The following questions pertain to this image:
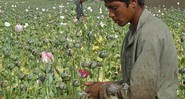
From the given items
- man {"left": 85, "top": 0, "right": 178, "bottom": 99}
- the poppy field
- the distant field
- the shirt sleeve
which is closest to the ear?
man {"left": 85, "top": 0, "right": 178, "bottom": 99}

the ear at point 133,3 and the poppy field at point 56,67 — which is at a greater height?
the ear at point 133,3

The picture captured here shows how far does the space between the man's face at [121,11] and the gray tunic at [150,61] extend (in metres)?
0.06

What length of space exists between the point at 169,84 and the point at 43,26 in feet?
20.9

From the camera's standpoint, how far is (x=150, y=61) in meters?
2.41

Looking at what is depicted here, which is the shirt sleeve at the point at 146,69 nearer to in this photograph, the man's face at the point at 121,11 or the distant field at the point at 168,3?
the man's face at the point at 121,11

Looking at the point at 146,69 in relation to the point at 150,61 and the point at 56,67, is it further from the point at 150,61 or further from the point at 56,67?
the point at 56,67

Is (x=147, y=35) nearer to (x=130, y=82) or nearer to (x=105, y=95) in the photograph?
(x=130, y=82)

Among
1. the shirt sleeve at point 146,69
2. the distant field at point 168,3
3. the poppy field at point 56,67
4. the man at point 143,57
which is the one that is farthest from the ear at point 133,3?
the distant field at point 168,3

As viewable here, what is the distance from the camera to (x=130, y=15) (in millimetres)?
2549

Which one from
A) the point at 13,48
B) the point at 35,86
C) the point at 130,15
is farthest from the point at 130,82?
the point at 13,48

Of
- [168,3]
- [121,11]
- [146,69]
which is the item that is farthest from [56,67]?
[168,3]

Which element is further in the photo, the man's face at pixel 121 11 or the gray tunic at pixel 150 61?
the man's face at pixel 121 11

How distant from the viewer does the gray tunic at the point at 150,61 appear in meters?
2.42

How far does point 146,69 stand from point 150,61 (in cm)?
4
